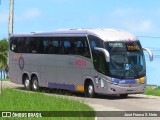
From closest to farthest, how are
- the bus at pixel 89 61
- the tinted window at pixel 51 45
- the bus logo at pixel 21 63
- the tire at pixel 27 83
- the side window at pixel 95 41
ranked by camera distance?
the bus at pixel 89 61 < the side window at pixel 95 41 < the tinted window at pixel 51 45 < the tire at pixel 27 83 < the bus logo at pixel 21 63

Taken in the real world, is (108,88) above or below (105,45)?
below

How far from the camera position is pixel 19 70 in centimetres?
3178

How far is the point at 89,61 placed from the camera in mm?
25219

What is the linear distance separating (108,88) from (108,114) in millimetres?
6733

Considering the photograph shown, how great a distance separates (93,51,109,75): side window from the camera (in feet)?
79.7

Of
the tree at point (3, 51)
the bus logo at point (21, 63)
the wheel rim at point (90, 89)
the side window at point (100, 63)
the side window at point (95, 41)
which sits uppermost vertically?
the side window at point (95, 41)

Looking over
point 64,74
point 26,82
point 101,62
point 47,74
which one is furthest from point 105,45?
point 26,82

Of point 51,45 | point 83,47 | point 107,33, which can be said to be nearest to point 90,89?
point 83,47

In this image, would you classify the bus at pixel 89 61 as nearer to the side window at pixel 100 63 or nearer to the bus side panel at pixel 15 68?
the side window at pixel 100 63

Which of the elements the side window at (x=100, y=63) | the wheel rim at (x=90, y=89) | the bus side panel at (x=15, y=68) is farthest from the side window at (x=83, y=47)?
the bus side panel at (x=15, y=68)

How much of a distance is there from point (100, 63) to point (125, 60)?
3.89ft

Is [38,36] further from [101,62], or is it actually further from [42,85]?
[101,62]

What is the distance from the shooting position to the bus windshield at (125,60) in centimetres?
2434

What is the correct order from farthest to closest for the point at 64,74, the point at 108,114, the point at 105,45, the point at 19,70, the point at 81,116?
the point at 19,70, the point at 64,74, the point at 105,45, the point at 108,114, the point at 81,116
